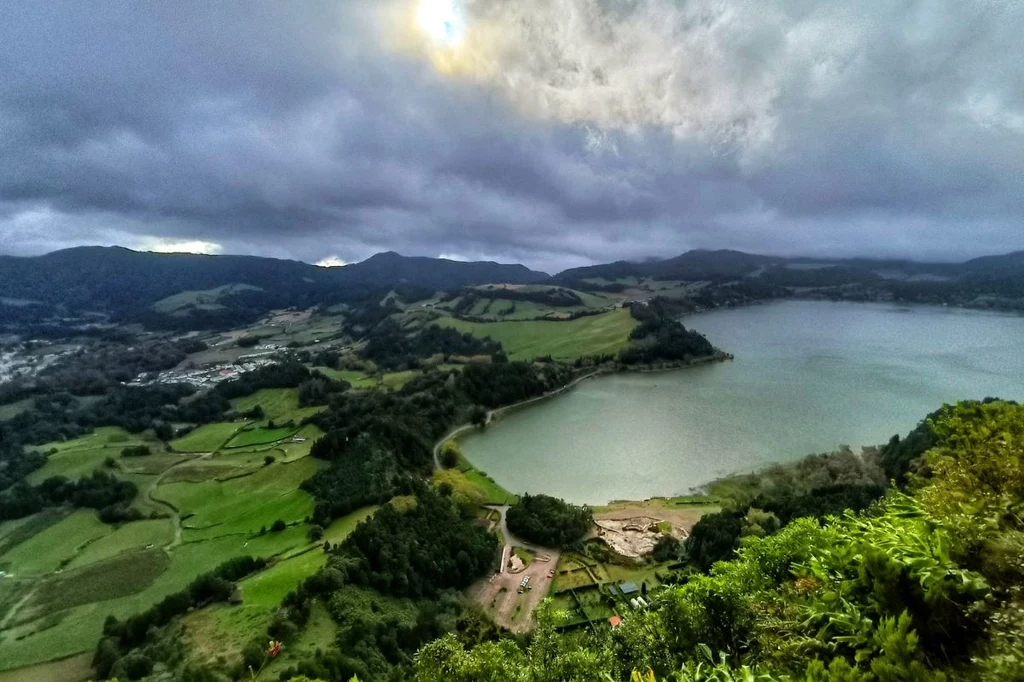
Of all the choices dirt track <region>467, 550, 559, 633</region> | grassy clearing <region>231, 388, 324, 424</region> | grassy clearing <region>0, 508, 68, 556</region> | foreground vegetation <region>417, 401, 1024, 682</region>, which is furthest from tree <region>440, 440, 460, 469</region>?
foreground vegetation <region>417, 401, 1024, 682</region>

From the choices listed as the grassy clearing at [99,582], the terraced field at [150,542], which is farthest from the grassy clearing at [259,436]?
the grassy clearing at [99,582]

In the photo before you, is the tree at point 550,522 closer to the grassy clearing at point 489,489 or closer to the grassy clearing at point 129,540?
the grassy clearing at point 489,489

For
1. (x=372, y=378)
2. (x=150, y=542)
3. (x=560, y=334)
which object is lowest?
(x=150, y=542)

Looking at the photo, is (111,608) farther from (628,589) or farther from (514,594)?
(628,589)

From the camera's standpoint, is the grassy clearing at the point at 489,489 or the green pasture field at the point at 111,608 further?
the grassy clearing at the point at 489,489

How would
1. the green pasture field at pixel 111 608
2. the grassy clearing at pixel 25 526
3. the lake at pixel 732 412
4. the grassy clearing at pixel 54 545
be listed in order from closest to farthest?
1. the green pasture field at pixel 111 608
2. the grassy clearing at pixel 54 545
3. the grassy clearing at pixel 25 526
4. the lake at pixel 732 412

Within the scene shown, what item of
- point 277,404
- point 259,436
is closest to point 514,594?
point 259,436
